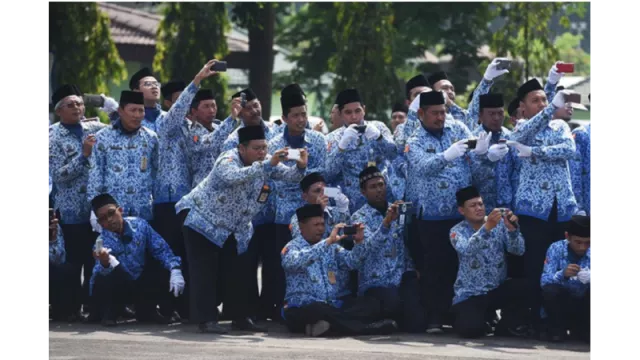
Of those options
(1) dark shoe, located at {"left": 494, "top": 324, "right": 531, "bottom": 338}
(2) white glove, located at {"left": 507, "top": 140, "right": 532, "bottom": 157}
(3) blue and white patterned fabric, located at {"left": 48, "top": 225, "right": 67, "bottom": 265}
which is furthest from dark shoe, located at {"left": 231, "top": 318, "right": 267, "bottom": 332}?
(2) white glove, located at {"left": 507, "top": 140, "right": 532, "bottom": 157}

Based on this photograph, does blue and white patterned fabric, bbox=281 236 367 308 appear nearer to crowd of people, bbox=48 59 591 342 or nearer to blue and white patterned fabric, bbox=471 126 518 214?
crowd of people, bbox=48 59 591 342

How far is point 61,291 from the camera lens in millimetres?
10406

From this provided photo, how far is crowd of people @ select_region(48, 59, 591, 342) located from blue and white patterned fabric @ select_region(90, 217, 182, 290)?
0.01 meters

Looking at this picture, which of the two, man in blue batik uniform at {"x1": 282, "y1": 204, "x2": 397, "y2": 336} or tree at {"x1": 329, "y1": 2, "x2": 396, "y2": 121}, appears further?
tree at {"x1": 329, "y1": 2, "x2": 396, "y2": 121}

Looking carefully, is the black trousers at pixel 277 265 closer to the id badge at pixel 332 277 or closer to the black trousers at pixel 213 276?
the black trousers at pixel 213 276

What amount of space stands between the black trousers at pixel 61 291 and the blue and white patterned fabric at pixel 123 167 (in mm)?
623

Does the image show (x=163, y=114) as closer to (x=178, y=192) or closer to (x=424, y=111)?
(x=178, y=192)

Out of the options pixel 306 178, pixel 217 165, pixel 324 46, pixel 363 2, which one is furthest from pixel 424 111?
pixel 324 46

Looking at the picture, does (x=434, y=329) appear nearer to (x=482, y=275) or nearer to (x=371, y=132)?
(x=482, y=275)

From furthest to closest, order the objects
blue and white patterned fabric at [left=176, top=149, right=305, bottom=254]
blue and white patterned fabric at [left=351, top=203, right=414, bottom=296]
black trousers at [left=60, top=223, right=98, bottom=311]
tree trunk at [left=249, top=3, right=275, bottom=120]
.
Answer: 1. tree trunk at [left=249, top=3, right=275, bottom=120]
2. black trousers at [left=60, top=223, right=98, bottom=311]
3. blue and white patterned fabric at [left=351, top=203, right=414, bottom=296]
4. blue and white patterned fabric at [left=176, top=149, right=305, bottom=254]

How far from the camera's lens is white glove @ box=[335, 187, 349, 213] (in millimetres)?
9969

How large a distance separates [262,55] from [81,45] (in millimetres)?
4874

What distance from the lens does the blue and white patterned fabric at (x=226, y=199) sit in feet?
31.1

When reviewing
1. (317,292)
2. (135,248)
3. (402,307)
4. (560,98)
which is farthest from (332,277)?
(560,98)
